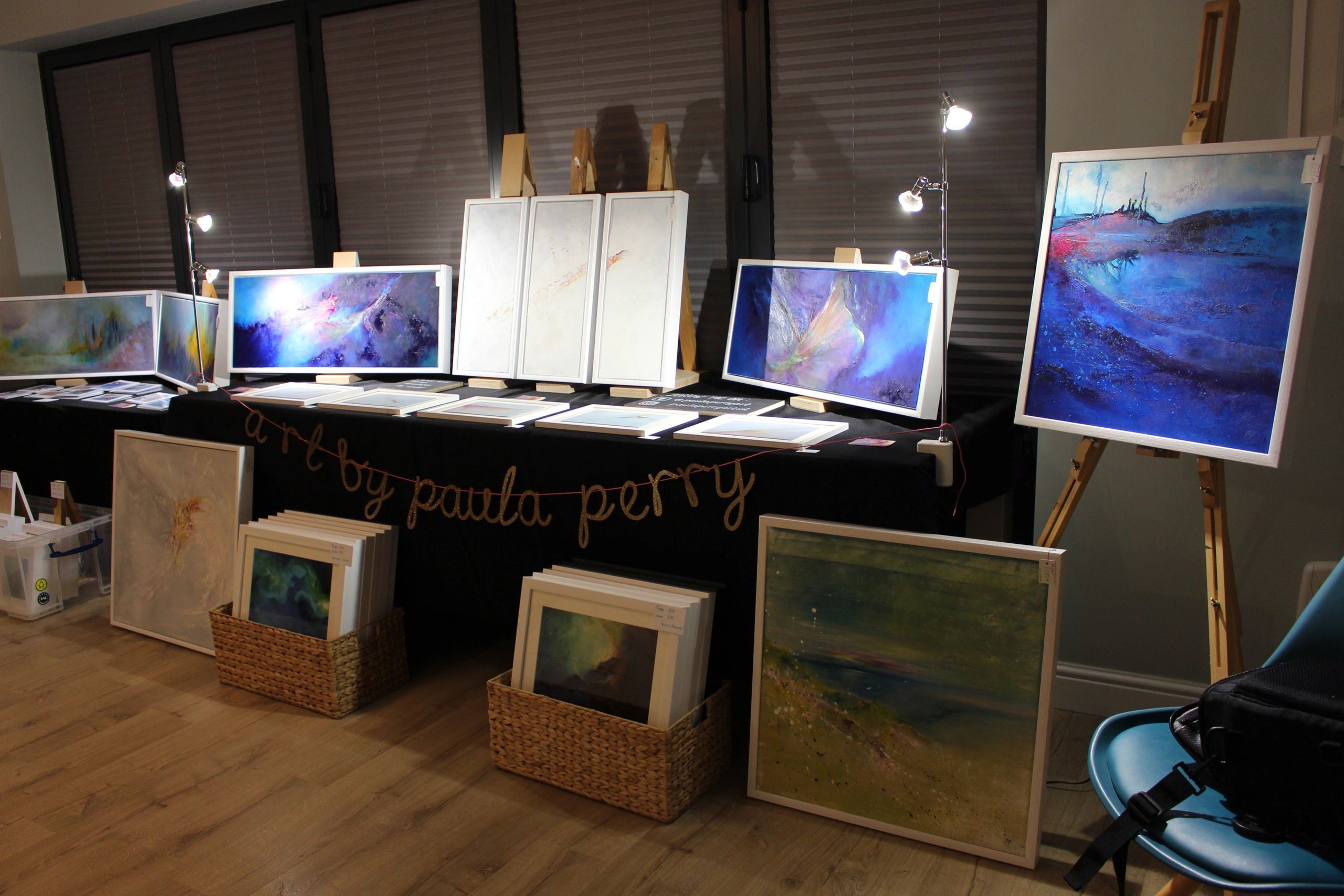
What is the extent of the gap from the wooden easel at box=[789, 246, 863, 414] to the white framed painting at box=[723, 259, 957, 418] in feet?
0.06

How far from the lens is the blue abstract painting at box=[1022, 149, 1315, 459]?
5.51 feet

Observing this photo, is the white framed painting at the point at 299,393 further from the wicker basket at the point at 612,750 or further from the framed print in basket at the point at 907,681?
the framed print in basket at the point at 907,681

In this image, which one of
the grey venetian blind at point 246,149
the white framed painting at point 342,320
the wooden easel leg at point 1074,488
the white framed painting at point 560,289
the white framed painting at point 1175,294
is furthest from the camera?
the grey venetian blind at point 246,149

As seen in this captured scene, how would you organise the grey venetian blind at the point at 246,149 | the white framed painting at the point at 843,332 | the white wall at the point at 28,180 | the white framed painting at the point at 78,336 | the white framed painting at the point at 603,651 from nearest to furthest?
the white framed painting at the point at 603,651, the white framed painting at the point at 843,332, the grey venetian blind at the point at 246,149, the white framed painting at the point at 78,336, the white wall at the point at 28,180

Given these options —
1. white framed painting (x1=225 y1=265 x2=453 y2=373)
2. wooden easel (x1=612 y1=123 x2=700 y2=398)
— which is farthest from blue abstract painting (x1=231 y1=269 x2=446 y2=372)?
wooden easel (x1=612 y1=123 x2=700 y2=398)

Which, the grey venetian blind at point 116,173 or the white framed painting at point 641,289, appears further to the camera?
the grey venetian blind at point 116,173

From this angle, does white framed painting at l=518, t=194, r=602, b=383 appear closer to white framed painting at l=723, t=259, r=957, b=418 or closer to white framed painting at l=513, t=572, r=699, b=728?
white framed painting at l=723, t=259, r=957, b=418

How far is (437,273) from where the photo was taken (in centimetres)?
319

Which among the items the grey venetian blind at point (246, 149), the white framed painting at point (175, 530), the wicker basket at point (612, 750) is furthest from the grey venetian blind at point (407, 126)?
the wicker basket at point (612, 750)

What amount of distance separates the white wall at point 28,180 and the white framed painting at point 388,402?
227cm

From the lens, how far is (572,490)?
2357 millimetres

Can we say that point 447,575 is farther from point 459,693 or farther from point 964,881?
point 964,881

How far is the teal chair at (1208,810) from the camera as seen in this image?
1.24 m

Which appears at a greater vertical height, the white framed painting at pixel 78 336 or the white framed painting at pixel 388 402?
the white framed painting at pixel 78 336
